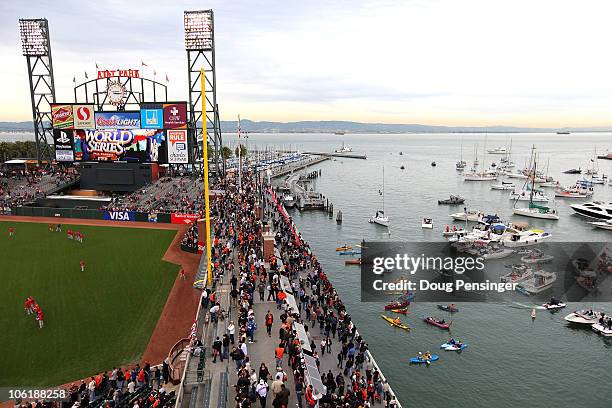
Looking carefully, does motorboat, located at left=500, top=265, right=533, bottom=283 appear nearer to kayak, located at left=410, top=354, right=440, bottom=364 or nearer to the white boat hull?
kayak, located at left=410, top=354, right=440, bottom=364

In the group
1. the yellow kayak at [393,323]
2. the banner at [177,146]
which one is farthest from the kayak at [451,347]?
the banner at [177,146]

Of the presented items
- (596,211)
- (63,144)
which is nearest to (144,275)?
(63,144)

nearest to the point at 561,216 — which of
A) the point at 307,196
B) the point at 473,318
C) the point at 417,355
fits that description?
the point at 307,196

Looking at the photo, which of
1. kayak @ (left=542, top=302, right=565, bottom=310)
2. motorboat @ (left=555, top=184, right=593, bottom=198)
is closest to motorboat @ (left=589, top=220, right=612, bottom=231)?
motorboat @ (left=555, top=184, right=593, bottom=198)

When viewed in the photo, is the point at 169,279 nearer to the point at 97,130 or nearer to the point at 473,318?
the point at 473,318

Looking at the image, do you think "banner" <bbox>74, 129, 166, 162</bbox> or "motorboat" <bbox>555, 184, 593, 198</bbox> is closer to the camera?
"banner" <bbox>74, 129, 166, 162</bbox>
